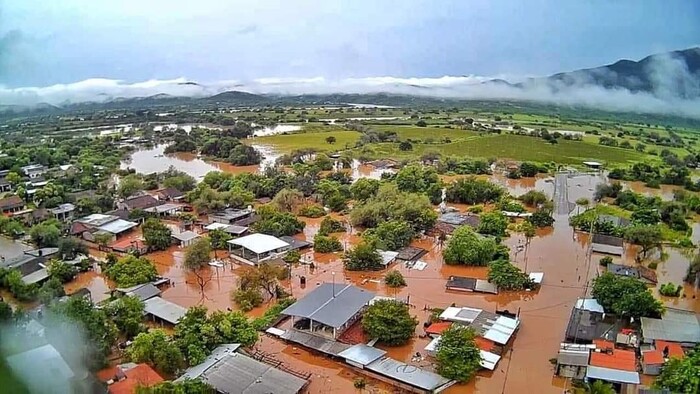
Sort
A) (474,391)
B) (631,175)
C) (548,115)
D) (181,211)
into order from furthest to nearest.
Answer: (548,115) → (631,175) → (181,211) → (474,391)

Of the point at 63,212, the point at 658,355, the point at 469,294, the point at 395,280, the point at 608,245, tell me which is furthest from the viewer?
the point at 63,212

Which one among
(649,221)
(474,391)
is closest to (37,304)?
(474,391)

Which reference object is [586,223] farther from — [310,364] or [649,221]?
[310,364]

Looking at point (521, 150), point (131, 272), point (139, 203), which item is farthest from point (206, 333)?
point (521, 150)

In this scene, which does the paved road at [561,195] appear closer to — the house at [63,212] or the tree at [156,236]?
the tree at [156,236]

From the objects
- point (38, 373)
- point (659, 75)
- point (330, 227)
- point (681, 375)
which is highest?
point (659, 75)

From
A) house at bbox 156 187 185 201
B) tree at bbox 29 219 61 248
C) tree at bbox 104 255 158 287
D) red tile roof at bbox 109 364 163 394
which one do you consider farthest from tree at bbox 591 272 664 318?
house at bbox 156 187 185 201

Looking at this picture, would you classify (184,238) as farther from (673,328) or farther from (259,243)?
(673,328)

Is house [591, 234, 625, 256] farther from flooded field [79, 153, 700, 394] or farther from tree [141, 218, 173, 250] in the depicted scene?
tree [141, 218, 173, 250]

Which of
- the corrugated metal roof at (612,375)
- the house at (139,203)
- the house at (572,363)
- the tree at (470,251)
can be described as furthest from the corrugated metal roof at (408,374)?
the house at (139,203)
